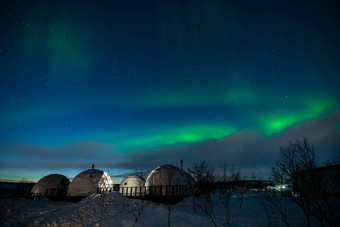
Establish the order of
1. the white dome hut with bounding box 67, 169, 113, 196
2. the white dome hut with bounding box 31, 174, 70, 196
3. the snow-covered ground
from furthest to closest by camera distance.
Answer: the white dome hut with bounding box 31, 174, 70, 196, the white dome hut with bounding box 67, 169, 113, 196, the snow-covered ground

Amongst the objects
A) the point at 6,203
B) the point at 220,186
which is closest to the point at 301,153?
the point at 220,186

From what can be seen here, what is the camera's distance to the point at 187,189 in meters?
22.6

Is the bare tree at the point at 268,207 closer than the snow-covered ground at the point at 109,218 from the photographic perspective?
No

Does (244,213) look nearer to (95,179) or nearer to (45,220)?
(45,220)

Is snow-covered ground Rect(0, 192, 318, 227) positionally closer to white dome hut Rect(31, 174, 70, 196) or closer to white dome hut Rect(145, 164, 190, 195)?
white dome hut Rect(145, 164, 190, 195)

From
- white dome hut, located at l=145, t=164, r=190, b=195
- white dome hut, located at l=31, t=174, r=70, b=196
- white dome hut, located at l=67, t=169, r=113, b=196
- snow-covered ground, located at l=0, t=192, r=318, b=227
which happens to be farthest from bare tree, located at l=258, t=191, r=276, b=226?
white dome hut, located at l=31, t=174, r=70, b=196

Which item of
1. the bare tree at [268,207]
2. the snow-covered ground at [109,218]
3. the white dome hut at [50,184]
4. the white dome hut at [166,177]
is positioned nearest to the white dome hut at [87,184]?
the white dome hut at [50,184]

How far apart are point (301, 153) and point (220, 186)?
1087 cm

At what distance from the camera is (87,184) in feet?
93.7

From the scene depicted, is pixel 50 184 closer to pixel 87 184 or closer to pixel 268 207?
pixel 87 184

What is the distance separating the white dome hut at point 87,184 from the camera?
27688 millimetres

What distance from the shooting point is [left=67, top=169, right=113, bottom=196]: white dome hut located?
90.8 feet

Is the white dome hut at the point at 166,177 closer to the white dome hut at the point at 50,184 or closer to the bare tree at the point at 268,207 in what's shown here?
the bare tree at the point at 268,207

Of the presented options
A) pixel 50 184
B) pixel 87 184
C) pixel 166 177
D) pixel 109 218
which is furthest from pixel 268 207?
pixel 50 184
